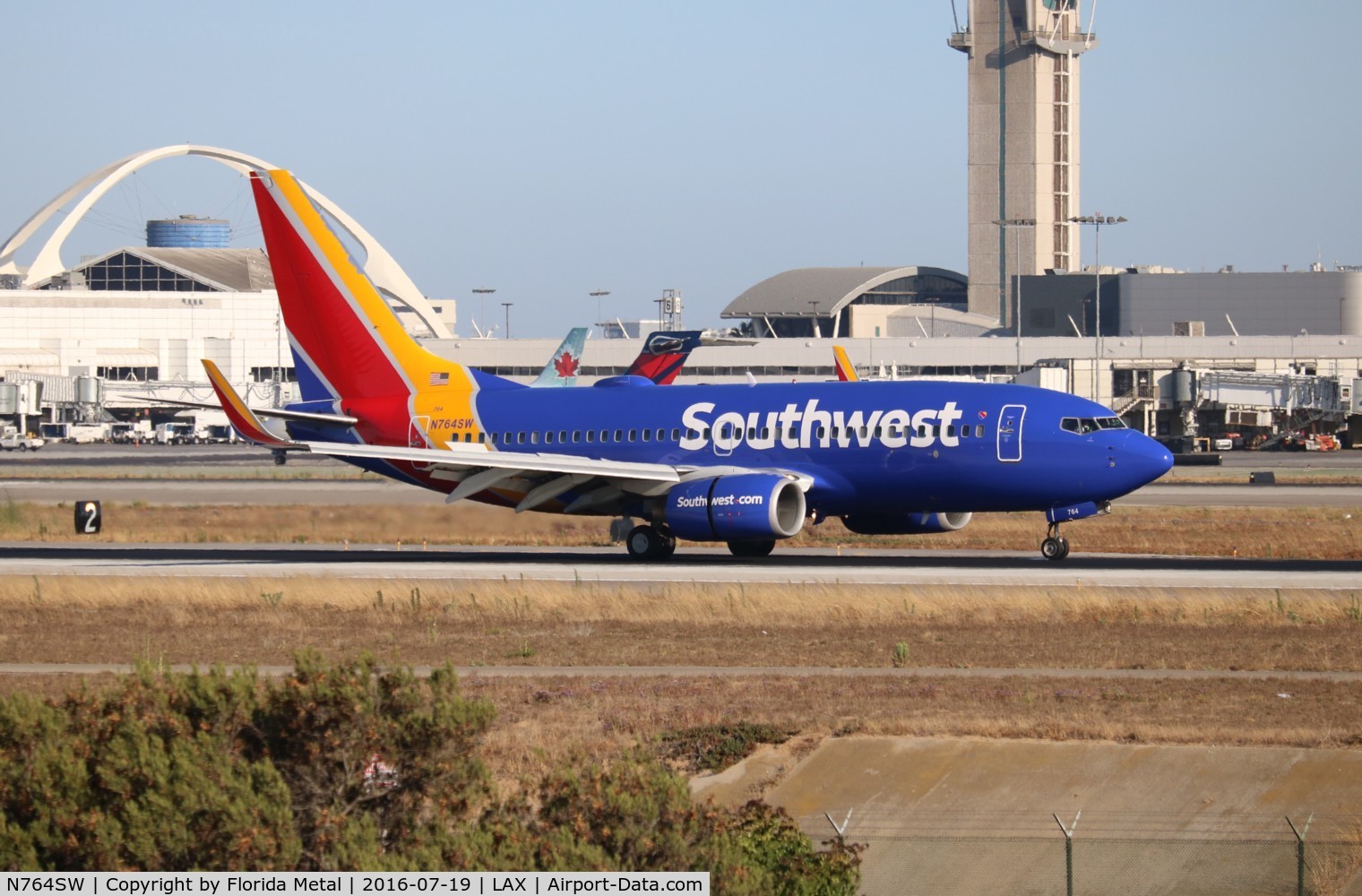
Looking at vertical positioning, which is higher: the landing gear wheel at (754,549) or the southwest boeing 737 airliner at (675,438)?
the southwest boeing 737 airliner at (675,438)

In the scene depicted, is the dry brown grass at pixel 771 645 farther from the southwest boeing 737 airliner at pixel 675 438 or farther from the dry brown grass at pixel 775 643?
the southwest boeing 737 airliner at pixel 675 438

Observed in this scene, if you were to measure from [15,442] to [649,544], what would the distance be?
3716 inches

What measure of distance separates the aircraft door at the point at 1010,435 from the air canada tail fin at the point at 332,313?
15686mm

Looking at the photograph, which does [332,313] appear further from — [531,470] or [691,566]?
[691,566]

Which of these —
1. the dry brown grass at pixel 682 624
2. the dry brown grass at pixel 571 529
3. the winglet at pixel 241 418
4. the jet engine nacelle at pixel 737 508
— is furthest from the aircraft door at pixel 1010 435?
the winglet at pixel 241 418

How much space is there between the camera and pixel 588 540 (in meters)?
49.2

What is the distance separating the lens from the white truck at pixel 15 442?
121750 mm

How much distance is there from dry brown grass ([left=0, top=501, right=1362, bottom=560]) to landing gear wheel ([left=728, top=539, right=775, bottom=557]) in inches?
178

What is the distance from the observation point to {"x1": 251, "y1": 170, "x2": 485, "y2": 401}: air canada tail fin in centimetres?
4581

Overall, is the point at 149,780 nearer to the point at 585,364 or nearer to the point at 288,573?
the point at 288,573

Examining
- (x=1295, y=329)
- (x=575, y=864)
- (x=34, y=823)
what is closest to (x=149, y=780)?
(x=34, y=823)

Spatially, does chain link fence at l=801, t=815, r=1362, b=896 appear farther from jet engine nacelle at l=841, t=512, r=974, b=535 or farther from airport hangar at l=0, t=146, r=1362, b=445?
airport hangar at l=0, t=146, r=1362, b=445

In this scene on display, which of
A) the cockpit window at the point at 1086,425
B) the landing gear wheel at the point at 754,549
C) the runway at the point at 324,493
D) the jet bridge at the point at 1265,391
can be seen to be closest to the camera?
the cockpit window at the point at 1086,425

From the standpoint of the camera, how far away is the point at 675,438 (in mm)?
42250
